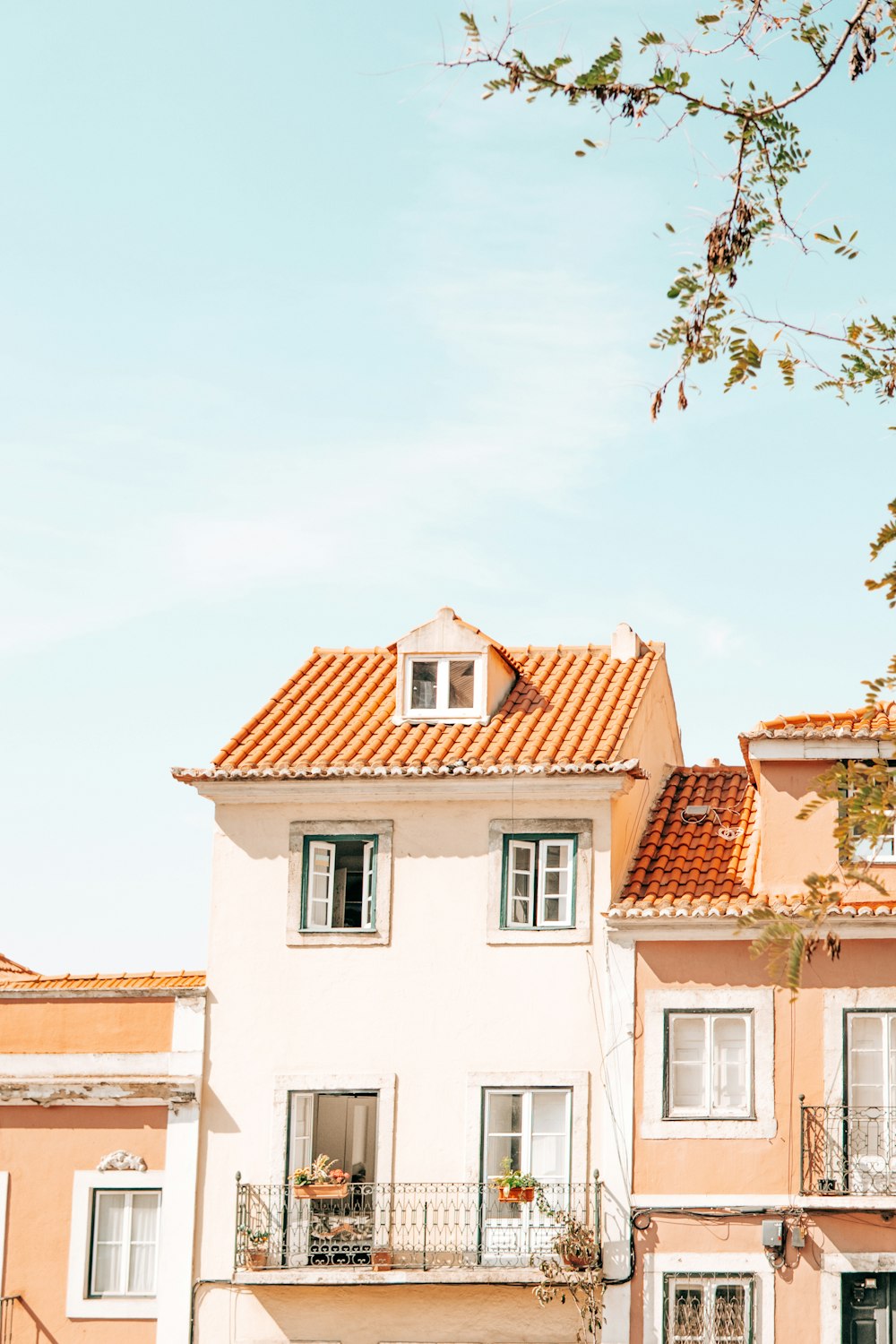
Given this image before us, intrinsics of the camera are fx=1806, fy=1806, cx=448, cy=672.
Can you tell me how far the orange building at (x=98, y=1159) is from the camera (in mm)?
20625

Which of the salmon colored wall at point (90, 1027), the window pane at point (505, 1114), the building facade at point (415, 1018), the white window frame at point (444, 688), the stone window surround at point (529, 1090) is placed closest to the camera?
the building facade at point (415, 1018)

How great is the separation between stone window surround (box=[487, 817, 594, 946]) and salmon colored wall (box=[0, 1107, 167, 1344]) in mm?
4511

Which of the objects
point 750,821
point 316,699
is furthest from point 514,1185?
point 316,699

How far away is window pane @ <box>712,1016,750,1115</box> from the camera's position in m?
20.1

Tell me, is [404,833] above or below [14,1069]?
above

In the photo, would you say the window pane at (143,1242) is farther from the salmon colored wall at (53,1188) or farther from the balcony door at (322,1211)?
the balcony door at (322,1211)

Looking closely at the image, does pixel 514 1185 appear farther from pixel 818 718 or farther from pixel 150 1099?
pixel 818 718

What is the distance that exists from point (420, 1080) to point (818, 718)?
6.25 metres

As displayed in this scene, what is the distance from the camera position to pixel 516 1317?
19844 millimetres

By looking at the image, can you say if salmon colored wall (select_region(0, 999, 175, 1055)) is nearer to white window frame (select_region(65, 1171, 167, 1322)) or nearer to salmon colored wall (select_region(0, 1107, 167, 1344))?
salmon colored wall (select_region(0, 1107, 167, 1344))

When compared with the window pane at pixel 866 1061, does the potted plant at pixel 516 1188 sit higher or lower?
lower

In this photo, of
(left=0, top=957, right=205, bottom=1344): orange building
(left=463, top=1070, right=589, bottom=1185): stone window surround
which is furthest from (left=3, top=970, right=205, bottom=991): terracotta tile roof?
(left=463, top=1070, right=589, bottom=1185): stone window surround

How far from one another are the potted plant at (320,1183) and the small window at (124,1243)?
5.96 ft

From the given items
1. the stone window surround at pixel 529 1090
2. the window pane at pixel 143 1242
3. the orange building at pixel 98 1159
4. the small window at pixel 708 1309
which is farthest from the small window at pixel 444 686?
the small window at pixel 708 1309
